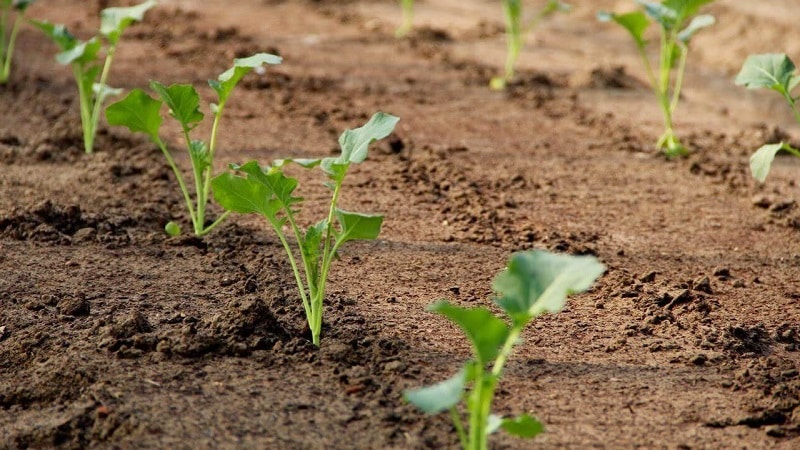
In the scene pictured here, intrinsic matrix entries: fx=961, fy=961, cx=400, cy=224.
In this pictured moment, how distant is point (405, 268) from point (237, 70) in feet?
2.79

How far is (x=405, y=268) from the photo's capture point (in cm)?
320

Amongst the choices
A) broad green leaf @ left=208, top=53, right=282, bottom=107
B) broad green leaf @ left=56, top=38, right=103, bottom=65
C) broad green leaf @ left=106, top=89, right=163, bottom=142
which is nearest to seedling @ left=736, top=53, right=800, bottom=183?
broad green leaf @ left=208, top=53, right=282, bottom=107

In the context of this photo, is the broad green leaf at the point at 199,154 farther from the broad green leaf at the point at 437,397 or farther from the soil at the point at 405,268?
the broad green leaf at the point at 437,397

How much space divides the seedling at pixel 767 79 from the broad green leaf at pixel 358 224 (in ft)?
4.26

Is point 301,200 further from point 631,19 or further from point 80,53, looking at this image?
point 631,19

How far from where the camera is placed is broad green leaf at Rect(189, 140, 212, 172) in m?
3.17

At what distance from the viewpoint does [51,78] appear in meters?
5.66

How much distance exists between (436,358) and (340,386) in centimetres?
32

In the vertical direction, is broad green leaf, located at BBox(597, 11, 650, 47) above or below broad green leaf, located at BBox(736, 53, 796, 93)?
below

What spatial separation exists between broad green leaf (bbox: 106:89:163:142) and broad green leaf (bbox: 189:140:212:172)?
0.13 meters

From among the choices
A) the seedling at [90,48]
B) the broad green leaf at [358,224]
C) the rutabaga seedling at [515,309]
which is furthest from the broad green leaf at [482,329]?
the seedling at [90,48]

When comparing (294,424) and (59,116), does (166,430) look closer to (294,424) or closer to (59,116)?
(294,424)

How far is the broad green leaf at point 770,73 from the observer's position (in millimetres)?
3014

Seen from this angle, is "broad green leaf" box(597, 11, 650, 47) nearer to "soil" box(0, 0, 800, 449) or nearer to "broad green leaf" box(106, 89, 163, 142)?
"soil" box(0, 0, 800, 449)
